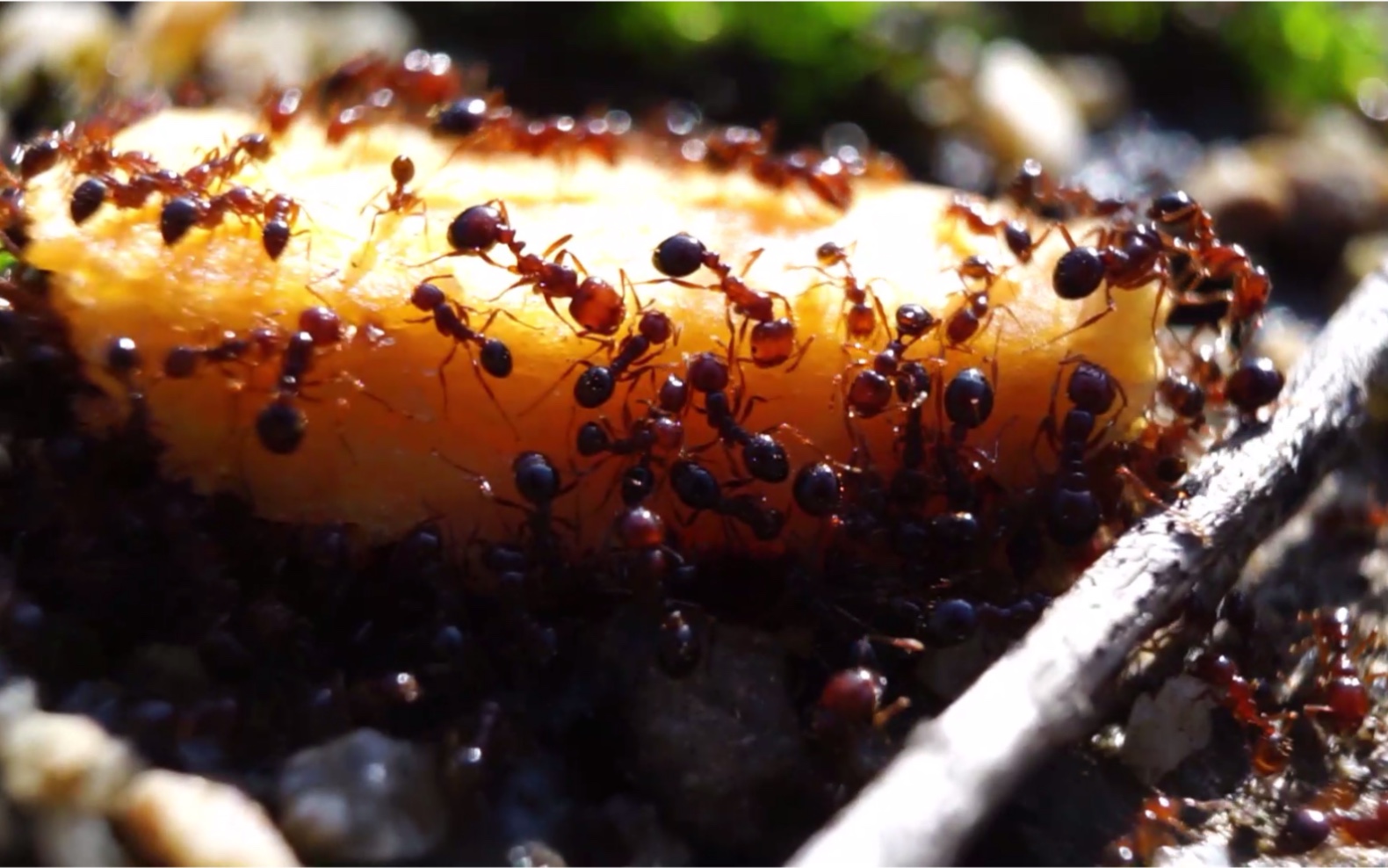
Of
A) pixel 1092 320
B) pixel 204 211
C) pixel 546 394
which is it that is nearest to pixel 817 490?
pixel 546 394

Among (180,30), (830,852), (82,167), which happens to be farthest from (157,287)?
(180,30)

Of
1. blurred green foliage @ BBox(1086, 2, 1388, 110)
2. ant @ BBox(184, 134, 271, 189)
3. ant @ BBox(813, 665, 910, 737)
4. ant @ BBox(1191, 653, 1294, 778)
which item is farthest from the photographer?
blurred green foliage @ BBox(1086, 2, 1388, 110)

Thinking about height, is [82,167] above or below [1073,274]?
above

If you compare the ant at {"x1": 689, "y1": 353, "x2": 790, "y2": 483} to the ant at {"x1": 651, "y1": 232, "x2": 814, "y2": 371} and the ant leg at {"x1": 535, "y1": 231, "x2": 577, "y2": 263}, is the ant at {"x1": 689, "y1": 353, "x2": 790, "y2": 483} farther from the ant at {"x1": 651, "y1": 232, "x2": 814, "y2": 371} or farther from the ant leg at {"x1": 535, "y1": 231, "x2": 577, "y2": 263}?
the ant leg at {"x1": 535, "y1": 231, "x2": 577, "y2": 263}

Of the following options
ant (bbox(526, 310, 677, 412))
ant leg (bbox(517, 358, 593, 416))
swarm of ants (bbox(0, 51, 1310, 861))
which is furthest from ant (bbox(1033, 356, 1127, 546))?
ant leg (bbox(517, 358, 593, 416))

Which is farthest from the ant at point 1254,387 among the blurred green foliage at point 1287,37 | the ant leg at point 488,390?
the blurred green foliage at point 1287,37

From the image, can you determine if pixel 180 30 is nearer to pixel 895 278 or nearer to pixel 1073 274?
pixel 895 278
